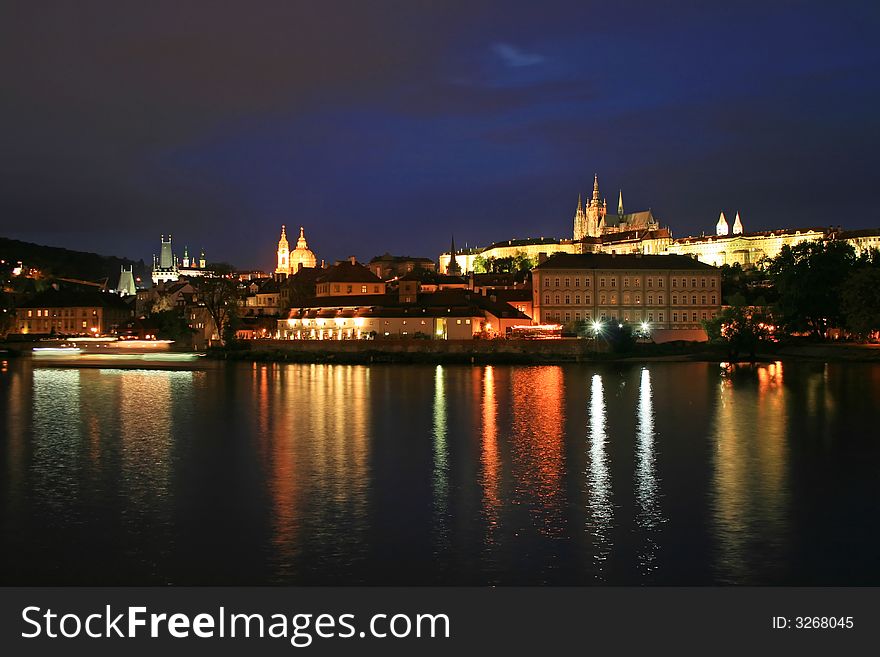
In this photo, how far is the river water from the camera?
41.8 feet

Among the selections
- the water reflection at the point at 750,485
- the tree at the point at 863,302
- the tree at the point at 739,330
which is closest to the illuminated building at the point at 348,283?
the tree at the point at 739,330

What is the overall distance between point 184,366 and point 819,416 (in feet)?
138

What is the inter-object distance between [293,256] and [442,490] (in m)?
144

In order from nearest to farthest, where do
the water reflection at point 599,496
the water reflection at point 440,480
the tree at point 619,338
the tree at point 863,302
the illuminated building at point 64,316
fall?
the water reflection at point 599,496
the water reflection at point 440,480
the tree at point 863,302
the tree at point 619,338
the illuminated building at point 64,316

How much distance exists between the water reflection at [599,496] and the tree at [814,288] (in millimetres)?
42781

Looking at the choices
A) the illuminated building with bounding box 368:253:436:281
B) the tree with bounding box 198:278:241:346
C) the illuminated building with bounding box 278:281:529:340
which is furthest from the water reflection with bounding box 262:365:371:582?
the illuminated building with bounding box 368:253:436:281

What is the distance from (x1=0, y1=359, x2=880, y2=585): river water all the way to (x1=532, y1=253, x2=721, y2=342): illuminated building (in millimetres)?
42589

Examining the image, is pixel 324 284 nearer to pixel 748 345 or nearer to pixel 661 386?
pixel 748 345

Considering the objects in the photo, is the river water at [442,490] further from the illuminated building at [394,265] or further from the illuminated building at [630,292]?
the illuminated building at [394,265]

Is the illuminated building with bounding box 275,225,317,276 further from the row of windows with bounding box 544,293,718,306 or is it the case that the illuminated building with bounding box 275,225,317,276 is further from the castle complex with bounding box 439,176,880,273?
the row of windows with bounding box 544,293,718,306

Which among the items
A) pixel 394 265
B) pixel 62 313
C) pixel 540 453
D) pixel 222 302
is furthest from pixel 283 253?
pixel 540 453

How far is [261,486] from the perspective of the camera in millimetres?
18375

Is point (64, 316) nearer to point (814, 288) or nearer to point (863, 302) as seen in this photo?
point (814, 288)

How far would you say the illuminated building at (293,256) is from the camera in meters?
157
